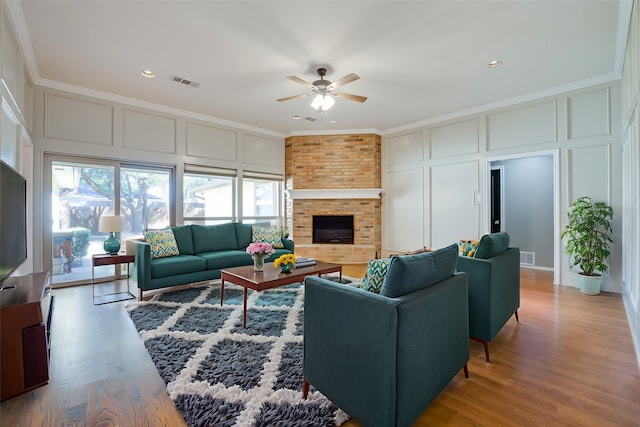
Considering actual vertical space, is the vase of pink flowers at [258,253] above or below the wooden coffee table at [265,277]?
above

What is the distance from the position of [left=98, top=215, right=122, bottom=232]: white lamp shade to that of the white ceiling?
1857 millimetres

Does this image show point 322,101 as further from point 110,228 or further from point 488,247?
point 110,228

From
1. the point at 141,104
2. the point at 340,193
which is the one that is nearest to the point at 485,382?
the point at 340,193

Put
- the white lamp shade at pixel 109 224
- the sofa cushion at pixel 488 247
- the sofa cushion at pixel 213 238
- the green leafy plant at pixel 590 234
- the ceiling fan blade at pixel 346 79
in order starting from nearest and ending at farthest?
the sofa cushion at pixel 488 247, the ceiling fan blade at pixel 346 79, the green leafy plant at pixel 590 234, the white lamp shade at pixel 109 224, the sofa cushion at pixel 213 238

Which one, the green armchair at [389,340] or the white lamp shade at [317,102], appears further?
the white lamp shade at [317,102]

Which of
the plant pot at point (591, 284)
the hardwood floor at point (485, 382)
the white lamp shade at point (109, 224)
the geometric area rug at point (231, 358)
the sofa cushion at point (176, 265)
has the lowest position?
the hardwood floor at point (485, 382)

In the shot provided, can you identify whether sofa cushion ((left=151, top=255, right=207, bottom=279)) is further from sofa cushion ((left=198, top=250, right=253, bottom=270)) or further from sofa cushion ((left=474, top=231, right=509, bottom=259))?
sofa cushion ((left=474, top=231, right=509, bottom=259))

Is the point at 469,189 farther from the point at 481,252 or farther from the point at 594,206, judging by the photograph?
the point at 481,252

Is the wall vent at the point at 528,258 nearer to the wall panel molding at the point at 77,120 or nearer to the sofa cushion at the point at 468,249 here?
the sofa cushion at the point at 468,249

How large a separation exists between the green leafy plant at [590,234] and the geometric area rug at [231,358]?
3.74 meters

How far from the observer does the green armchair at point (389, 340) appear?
1312 mm

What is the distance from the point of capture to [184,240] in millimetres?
4496

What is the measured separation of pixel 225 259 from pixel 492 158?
15.3ft

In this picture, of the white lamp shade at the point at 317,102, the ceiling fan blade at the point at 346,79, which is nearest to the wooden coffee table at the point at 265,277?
the white lamp shade at the point at 317,102
